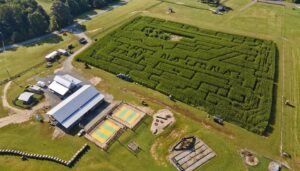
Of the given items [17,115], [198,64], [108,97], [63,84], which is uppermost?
[63,84]

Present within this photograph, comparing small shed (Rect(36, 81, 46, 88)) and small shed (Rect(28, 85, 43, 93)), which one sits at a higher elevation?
small shed (Rect(36, 81, 46, 88))

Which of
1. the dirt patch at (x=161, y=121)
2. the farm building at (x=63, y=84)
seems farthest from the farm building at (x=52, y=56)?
the dirt patch at (x=161, y=121)

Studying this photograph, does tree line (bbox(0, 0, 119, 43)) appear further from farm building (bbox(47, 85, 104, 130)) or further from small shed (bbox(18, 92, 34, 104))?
farm building (bbox(47, 85, 104, 130))

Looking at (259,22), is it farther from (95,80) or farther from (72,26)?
(72,26)

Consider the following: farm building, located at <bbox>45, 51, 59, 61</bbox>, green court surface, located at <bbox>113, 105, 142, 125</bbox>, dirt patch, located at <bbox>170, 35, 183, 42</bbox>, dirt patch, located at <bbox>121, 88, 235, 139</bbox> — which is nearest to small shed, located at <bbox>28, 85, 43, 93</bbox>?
farm building, located at <bbox>45, 51, 59, 61</bbox>

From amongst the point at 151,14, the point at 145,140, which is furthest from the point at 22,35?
the point at 145,140

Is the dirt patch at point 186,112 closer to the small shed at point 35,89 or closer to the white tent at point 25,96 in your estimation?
the small shed at point 35,89

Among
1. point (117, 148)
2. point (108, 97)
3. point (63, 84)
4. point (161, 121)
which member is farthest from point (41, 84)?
point (161, 121)
